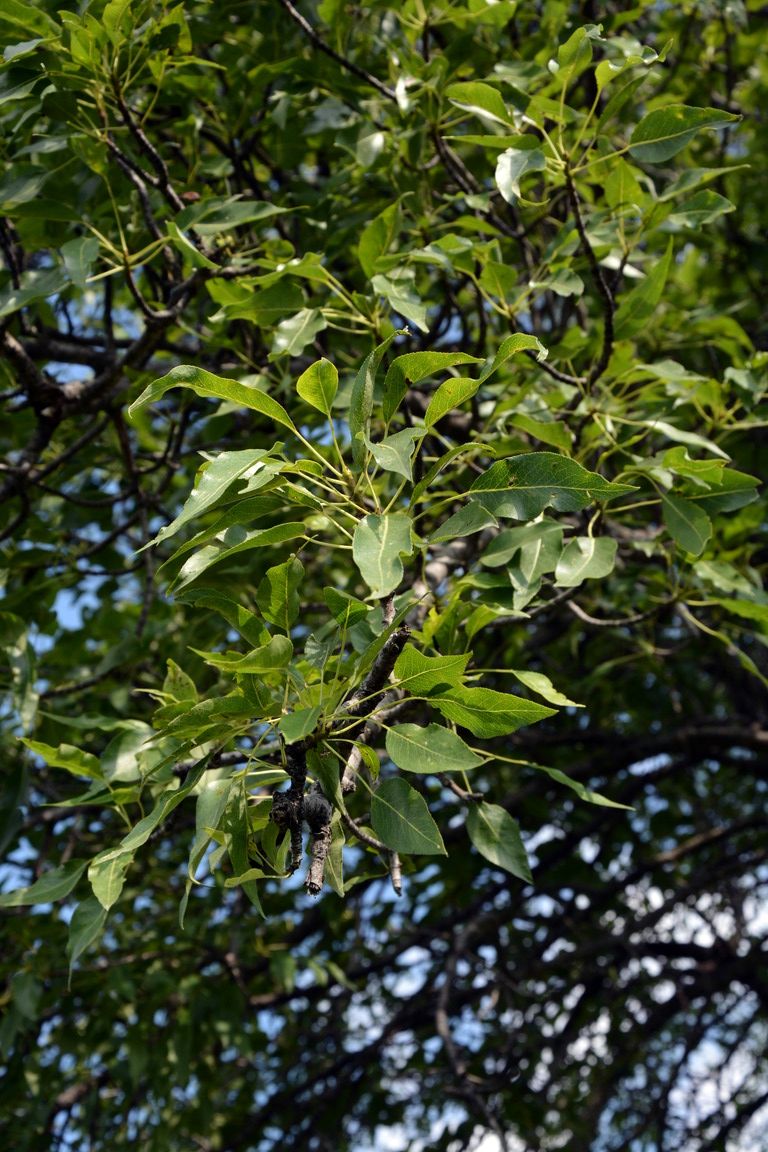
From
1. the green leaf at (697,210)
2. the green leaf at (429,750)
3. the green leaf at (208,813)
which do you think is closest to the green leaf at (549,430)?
the green leaf at (697,210)

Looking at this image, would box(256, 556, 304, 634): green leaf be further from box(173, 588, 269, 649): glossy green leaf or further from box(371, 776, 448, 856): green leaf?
box(371, 776, 448, 856): green leaf

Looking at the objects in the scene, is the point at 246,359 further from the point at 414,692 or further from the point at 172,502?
the point at 414,692

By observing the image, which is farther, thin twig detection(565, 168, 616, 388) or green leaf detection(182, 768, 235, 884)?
thin twig detection(565, 168, 616, 388)

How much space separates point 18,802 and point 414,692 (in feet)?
3.47

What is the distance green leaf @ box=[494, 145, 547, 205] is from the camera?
5.21 feet

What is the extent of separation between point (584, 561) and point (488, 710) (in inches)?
18.3

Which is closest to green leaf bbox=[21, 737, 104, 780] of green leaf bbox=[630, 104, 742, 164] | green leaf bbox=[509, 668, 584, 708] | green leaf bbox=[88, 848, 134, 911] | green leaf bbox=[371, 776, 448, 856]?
green leaf bbox=[88, 848, 134, 911]

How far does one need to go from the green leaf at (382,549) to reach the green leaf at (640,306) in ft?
2.75

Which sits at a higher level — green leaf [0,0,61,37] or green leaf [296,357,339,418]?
green leaf [0,0,61,37]

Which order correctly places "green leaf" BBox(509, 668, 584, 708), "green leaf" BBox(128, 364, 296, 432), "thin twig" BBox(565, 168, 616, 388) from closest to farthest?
"green leaf" BBox(128, 364, 296, 432)
"green leaf" BBox(509, 668, 584, 708)
"thin twig" BBox(565, 168, 616, 388)

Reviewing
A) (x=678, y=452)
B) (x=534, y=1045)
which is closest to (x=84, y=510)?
(x=678, y=452)

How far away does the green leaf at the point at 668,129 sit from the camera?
164 cm

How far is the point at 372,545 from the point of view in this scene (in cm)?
110

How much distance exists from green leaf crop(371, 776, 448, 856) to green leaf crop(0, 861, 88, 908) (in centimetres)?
46
